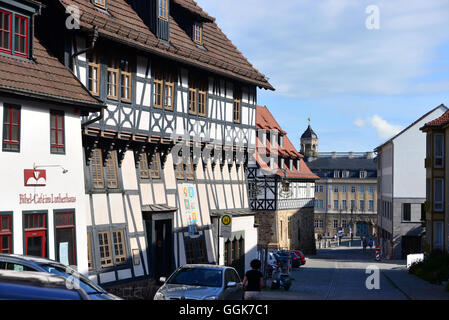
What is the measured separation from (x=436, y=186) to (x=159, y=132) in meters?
27.9

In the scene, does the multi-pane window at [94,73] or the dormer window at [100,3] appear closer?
the multi-pane window at [94,73]

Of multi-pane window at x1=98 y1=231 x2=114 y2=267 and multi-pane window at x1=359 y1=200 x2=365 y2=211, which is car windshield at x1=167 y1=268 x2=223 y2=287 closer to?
multi-pane window at x1=98 y1=231 x2=114 y2=267

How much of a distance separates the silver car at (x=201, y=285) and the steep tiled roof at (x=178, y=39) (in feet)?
29.3

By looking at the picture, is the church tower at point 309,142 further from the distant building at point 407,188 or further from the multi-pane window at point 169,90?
the multi-pane window at point 169,90

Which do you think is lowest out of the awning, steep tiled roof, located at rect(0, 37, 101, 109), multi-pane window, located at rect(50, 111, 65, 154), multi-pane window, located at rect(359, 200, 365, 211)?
multi-pane window, located at rect(359, 200, 365, 211)

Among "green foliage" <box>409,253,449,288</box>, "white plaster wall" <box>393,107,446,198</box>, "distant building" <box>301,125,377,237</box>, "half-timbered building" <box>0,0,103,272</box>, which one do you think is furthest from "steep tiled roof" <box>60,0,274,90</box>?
"distant building" <box>301,125,377,237</box>

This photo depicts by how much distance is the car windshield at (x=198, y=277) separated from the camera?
17.5 meters

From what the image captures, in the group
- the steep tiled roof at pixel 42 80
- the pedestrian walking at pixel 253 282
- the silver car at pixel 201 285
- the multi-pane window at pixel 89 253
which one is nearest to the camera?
the silver car at pixel 201 285

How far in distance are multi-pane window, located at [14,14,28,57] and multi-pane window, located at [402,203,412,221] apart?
51.7 meters

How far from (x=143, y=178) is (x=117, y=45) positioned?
512 centimetres

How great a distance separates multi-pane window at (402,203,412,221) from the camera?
66.7 m

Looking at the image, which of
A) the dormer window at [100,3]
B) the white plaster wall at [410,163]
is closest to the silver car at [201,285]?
the dormer window at [100,3]

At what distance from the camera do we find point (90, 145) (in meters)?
23.7
